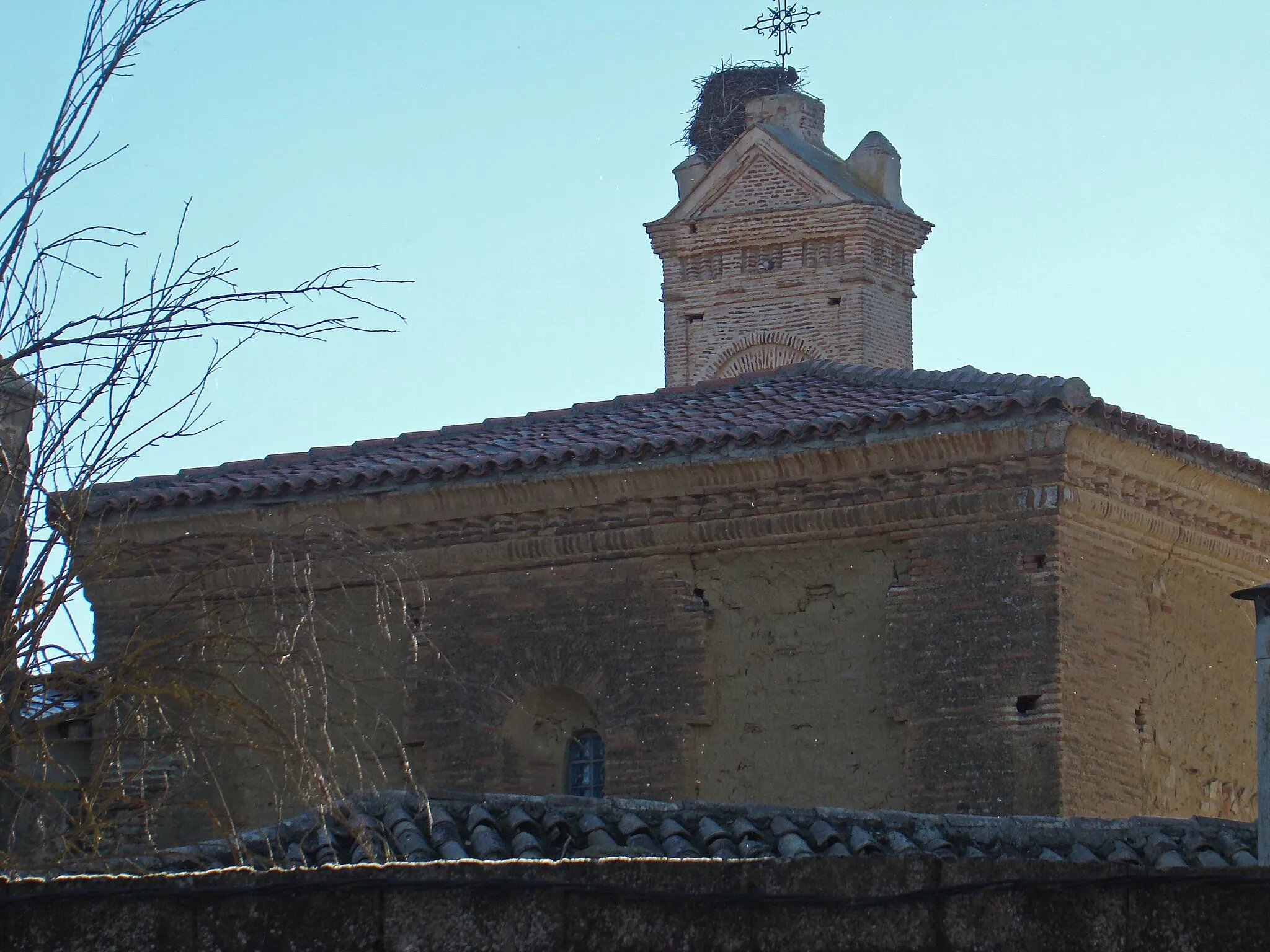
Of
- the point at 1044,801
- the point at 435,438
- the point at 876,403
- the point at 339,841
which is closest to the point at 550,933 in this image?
the point at 339,841

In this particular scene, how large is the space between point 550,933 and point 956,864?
882 mm

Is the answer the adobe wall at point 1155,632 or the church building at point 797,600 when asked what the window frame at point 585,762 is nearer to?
the church building at point 797,600

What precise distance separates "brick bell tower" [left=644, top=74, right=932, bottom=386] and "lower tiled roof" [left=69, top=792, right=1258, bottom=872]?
49.5 ft

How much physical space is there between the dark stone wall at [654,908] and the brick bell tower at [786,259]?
21537 mm

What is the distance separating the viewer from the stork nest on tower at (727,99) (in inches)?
1164

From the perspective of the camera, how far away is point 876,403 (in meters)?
13.9

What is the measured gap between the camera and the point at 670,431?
14.2m

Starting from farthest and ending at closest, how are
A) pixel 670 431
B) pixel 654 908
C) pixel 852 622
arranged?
pixel 670 431 → pixel 852 622 → pixel 654 908

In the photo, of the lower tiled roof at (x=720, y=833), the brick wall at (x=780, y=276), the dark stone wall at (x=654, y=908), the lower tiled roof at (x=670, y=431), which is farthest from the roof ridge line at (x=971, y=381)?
the brick wall at (x=780, y=276)

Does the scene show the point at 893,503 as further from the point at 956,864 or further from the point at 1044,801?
the point at 956,864

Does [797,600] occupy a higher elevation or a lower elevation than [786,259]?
lower

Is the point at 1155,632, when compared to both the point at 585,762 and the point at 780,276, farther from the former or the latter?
the point at 780,276

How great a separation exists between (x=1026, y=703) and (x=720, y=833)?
2964 mm

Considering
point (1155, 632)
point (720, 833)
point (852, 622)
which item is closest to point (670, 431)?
point (852, 622)
